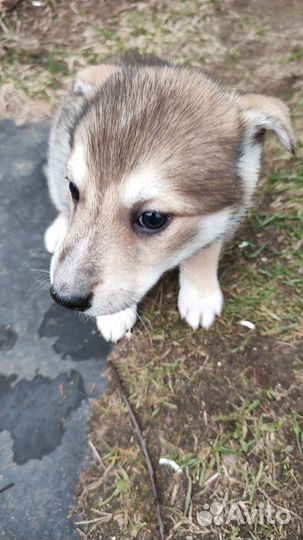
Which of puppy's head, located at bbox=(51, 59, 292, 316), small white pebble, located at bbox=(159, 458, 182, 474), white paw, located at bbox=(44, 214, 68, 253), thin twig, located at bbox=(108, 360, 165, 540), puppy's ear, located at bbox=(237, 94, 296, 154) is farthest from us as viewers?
white paw, located at bbox=(44, 214, 68, 253)

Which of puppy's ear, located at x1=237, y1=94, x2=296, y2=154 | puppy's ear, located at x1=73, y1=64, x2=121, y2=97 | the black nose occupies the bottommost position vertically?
the black nose

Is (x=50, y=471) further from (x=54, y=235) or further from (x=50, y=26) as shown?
(x=50, y=26)

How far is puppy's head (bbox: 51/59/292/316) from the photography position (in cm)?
198

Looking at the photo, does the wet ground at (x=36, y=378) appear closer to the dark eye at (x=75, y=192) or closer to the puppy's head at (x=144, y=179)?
the puppy's head at (x=144, y=179)

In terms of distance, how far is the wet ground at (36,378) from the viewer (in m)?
2.43

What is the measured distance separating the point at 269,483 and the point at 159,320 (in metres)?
1.06

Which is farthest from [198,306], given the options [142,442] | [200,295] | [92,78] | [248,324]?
[92,78]

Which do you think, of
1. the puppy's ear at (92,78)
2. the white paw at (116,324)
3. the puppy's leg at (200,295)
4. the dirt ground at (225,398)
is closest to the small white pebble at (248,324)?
the dirt ground at (225,398)

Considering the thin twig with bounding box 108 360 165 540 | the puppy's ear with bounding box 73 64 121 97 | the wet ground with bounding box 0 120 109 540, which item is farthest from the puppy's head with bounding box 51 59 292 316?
the wet ground with bounding box 0 120 109 540

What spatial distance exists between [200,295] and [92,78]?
4.31 ft

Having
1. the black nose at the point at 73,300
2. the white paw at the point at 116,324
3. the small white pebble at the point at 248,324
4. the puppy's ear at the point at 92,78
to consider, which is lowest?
the small white pebble at the point at 248,324

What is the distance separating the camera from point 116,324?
2.81m

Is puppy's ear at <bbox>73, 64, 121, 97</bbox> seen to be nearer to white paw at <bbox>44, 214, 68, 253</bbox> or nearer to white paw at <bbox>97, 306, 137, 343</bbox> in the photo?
white paw at <bbox>44, 214, 68, 253</bbox>

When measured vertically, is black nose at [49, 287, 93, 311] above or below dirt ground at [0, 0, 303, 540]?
above
